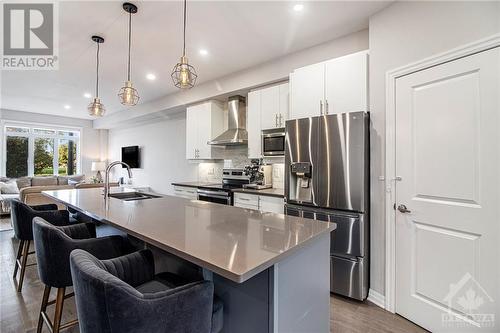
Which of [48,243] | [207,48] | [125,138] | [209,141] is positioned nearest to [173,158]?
Answer: [209,141]

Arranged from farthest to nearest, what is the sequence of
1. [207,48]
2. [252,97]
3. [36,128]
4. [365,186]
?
[36,128] → [252,97] → [207,48] → [365,186]

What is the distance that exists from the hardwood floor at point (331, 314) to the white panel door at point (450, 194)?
182 millimetres

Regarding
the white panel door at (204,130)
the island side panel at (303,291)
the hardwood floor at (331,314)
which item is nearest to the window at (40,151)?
the white panel door at (204,130)

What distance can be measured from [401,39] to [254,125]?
2.11 m

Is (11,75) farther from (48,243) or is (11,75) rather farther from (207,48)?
(48,243)

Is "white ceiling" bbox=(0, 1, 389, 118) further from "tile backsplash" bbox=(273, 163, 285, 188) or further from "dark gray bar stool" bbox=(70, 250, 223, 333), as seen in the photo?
"dark gray bar stool" bbox=(70, 250, 223, 333)

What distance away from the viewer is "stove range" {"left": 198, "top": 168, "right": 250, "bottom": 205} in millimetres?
3824

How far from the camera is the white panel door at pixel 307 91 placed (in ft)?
9.15

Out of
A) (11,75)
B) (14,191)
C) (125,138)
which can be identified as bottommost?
(14,191)

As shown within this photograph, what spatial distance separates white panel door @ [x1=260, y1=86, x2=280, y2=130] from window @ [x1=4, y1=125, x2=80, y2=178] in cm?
762

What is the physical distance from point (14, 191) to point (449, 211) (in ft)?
29.1

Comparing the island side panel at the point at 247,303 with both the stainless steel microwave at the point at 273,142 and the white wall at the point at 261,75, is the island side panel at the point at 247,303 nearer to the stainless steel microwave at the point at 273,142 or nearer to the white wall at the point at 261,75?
the stainless steel microwave at the point at 273,142

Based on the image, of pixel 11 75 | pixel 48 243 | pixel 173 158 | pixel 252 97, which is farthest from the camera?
pixel 173 158

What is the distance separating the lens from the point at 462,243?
181 centimetres
